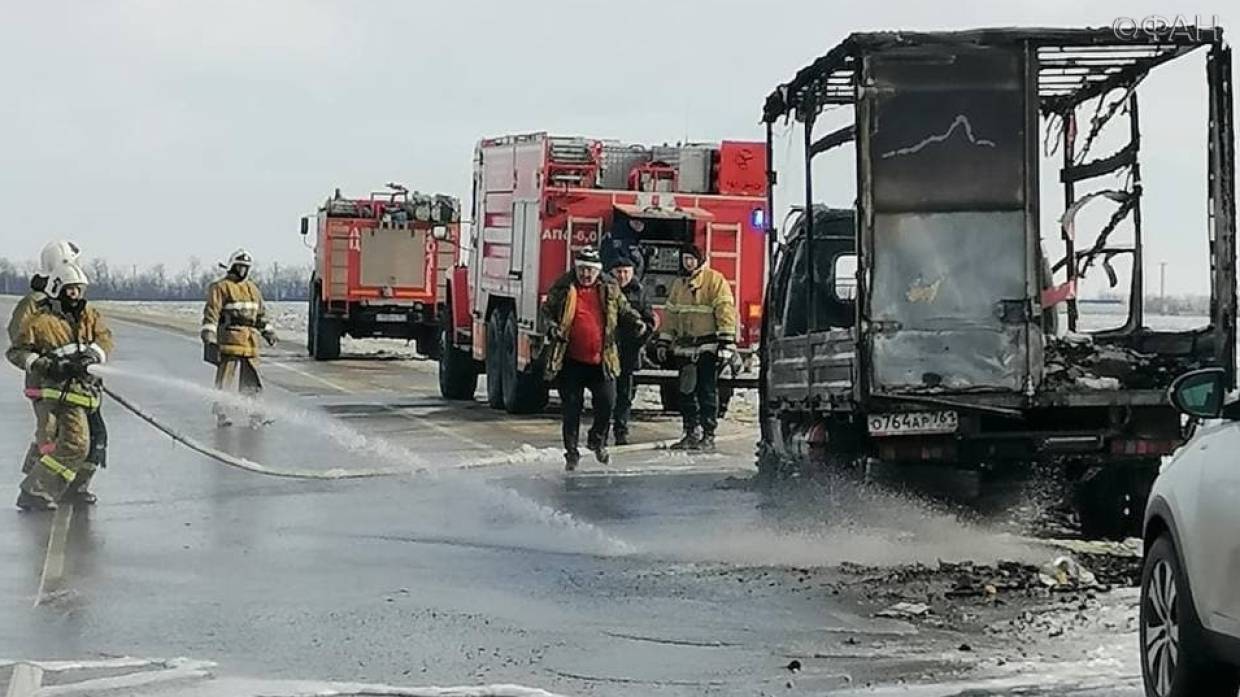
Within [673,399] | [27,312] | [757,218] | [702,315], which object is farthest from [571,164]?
[27,312]

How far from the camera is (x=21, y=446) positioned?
54.7 feet

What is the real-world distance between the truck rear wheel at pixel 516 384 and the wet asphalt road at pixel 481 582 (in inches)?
162

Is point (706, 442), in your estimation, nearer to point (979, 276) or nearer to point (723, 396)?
point (723, 396)

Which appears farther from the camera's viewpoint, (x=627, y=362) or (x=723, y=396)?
(x=723, y=396)

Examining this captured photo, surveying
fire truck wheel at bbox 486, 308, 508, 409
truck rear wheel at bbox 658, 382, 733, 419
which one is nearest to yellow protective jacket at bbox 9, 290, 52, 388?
truck rear wheel at bbox 658, 382, 733, 419

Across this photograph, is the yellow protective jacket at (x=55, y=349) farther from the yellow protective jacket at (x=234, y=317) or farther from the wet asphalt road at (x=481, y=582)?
the yellow protective jacket at (x=234, y=317)

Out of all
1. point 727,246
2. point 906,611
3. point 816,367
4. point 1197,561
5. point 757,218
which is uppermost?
point 757,218

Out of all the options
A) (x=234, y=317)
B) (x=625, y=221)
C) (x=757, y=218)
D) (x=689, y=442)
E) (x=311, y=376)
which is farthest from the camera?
(x=311, y=376)

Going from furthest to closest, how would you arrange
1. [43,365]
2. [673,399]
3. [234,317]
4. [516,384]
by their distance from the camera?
[673,399]
[516,384]
[234,317]
[43,365]

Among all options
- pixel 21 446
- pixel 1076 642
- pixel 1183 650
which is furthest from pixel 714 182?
pixel 1183 650

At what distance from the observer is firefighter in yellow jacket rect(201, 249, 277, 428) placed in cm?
1800

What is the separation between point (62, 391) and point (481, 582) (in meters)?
4.25

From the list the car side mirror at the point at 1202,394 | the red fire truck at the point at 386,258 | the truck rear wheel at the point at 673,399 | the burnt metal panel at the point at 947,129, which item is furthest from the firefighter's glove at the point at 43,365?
the red fire truck at the point at 386,258

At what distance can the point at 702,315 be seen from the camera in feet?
55.4
